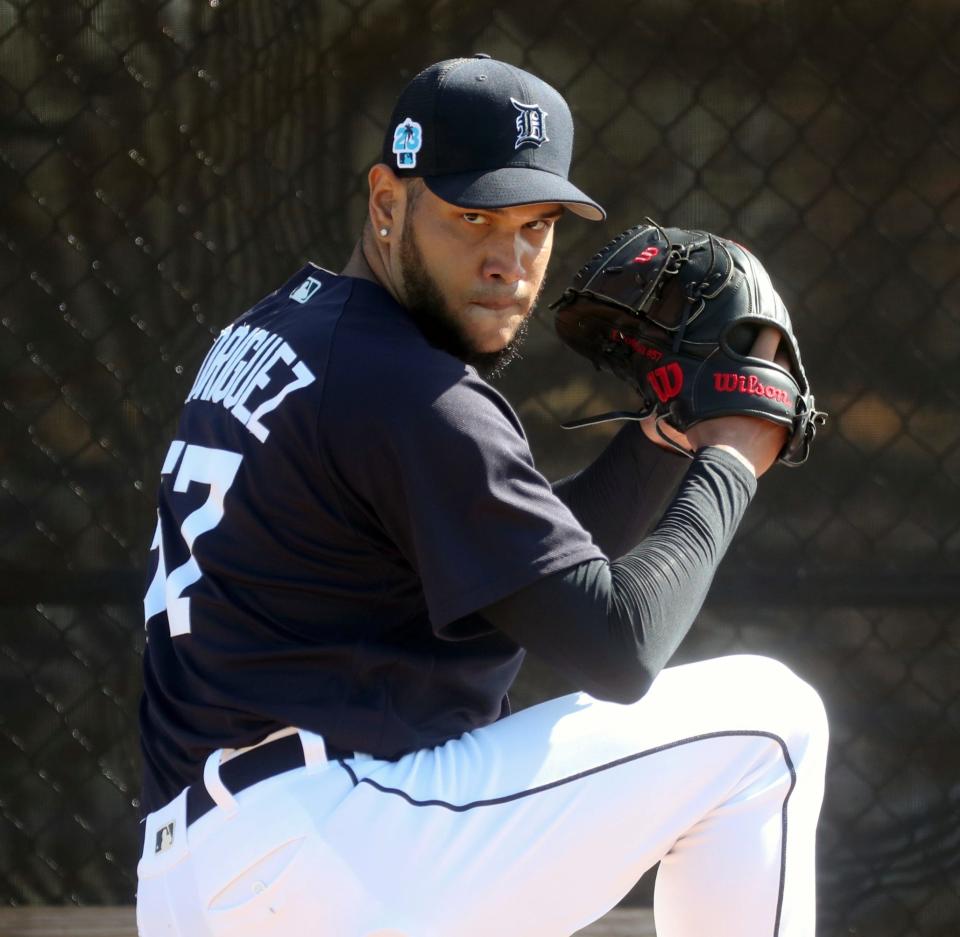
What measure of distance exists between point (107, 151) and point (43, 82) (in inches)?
6.7

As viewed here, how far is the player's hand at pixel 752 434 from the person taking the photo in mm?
1613

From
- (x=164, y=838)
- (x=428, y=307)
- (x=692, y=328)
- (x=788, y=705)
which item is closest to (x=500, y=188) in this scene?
(x=428, y=307)

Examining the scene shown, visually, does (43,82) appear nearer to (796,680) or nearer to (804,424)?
(804,424)

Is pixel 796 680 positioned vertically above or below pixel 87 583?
above

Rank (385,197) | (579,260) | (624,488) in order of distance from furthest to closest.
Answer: (579,260) < (624,488) < (385,197)

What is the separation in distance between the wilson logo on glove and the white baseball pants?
334 mm

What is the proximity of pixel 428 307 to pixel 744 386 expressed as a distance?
0.37m

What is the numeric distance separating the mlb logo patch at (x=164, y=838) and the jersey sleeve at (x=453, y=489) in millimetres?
405

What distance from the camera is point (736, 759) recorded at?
146 centimetres

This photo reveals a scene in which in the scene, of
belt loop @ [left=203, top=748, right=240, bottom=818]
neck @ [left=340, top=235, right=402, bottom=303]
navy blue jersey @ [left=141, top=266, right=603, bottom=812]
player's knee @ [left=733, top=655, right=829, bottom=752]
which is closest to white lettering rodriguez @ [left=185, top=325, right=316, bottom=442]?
navy blue jersey @ [left=141, top=266, right=603, bottom=812]

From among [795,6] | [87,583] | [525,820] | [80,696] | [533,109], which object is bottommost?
[80,696]

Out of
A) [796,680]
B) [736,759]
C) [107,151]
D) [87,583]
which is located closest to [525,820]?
[736,759]

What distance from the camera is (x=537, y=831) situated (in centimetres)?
143

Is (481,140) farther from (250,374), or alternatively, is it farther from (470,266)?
(250,374)
